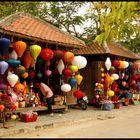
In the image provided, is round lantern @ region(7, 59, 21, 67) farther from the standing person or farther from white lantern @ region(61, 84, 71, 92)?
white lantern @ region(61, 84, 71, 92)

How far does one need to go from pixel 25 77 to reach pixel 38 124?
264cm

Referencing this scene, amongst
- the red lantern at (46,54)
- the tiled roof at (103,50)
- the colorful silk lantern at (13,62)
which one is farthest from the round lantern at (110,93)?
the colorful silk lantern at (13,62)

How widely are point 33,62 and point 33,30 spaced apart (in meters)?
1.25

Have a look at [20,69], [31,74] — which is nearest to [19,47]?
[20,69]

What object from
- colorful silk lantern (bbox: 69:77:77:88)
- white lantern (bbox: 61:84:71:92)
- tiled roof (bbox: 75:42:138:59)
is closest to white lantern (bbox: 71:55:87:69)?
colorful silk lantern (bbox: 69:77:77:88)

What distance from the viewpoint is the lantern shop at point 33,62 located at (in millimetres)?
12172

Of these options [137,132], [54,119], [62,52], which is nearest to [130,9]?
[137,132]

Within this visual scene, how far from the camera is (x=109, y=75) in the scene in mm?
18203

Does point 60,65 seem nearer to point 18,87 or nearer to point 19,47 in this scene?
point 18,87

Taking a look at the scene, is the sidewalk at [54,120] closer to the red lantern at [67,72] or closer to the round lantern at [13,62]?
the red lantern at [67,72]

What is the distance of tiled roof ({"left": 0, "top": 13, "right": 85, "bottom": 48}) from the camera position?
12163 mm

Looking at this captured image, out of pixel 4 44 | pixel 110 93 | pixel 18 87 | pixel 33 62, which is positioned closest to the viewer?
pixel 4 44

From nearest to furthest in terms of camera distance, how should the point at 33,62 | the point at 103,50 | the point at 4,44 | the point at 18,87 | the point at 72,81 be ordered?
1. the point at 4,44
2. the point at 18,87
3. the point at 33,62
4. the point at 72,81
5. the point at 103,50

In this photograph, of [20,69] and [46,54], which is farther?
[46,54]
